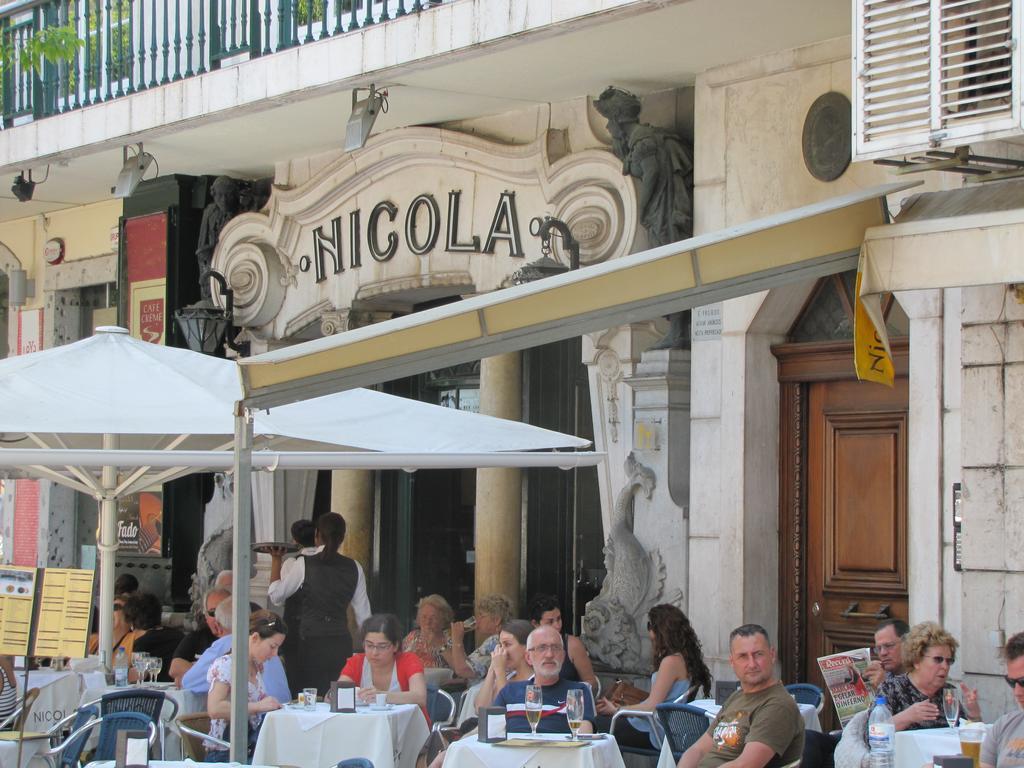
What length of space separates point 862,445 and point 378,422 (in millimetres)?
3084

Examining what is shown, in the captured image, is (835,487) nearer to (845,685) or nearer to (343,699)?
(845,685)

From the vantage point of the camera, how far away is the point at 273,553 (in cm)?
1243

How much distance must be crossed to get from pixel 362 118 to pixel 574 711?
17.4 ft

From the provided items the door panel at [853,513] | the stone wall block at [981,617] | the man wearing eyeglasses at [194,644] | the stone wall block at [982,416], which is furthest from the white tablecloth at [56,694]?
the stone wall block at [982,416]

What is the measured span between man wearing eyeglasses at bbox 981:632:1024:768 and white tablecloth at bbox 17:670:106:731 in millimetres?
5631

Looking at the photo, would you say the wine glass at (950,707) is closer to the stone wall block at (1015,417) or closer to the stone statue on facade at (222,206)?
the stone wall block at (1015,417)

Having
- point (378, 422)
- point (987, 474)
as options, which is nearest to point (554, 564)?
point (378, 422)

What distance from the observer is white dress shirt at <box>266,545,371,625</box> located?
36.6 ft

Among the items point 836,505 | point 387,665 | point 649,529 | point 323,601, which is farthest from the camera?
point 323,601

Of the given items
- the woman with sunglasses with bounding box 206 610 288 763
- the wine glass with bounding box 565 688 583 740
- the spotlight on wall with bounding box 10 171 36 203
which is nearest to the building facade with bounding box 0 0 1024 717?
the spotlight on wall with bounding box 10 171 36 203

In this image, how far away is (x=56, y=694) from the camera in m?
10.3

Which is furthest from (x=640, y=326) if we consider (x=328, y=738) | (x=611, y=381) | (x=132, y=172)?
(x=132, y=172)

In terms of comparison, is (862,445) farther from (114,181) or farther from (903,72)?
(114,181)

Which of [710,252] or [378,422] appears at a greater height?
[710,252]
